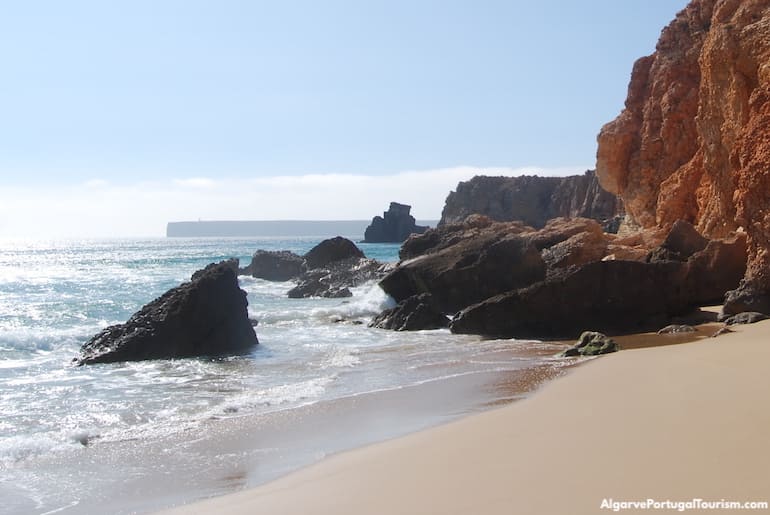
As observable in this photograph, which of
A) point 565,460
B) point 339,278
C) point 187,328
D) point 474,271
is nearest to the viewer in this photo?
point 565,460

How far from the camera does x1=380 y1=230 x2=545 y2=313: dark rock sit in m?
17.5

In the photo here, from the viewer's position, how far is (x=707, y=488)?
12.1 ft

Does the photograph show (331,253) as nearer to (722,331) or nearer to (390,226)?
(722,331)

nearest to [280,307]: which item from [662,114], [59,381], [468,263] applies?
[468,263]


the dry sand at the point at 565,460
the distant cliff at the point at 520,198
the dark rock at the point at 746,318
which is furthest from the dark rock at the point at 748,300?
the distant cliff at the point at 520,198

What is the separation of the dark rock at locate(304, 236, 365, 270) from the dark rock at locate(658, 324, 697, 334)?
24.2 metres

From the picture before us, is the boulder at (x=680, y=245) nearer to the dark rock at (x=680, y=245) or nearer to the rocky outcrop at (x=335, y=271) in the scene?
the dark rock at (x=680, y=245)

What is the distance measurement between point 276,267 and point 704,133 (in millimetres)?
26402

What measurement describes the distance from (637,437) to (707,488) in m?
1.27

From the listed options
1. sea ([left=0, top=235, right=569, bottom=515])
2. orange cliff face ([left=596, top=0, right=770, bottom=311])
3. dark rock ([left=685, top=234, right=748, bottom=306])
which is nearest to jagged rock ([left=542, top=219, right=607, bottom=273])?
orange cliff face ([left=596, top=0, right=770, bottom=311])

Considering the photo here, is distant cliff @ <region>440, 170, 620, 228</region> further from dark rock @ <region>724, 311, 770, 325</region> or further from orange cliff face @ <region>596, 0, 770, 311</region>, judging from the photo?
dark rock @ <region>724, 311, 770, 325</region>

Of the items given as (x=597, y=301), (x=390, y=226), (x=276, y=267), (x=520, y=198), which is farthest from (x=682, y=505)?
(x=390, y=226)

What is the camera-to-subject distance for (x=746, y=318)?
11.8 m

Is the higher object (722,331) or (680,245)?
(680,245)
